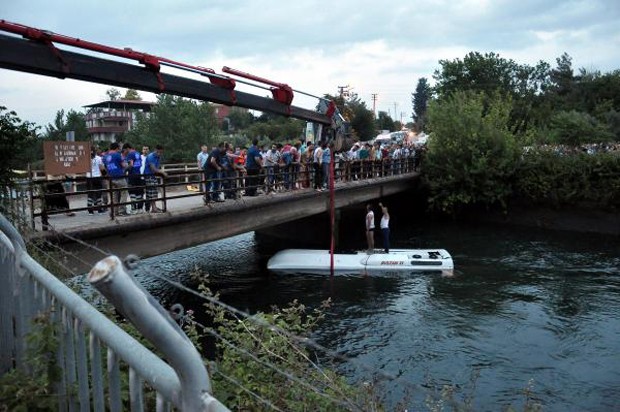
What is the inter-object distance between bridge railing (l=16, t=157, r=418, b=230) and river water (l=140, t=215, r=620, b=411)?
218 cm

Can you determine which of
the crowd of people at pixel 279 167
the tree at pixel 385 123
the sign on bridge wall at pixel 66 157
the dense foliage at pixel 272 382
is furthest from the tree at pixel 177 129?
the dense foliage at pixel 272 382

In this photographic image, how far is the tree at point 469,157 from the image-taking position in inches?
1307

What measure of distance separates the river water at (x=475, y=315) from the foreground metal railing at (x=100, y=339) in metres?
4.07

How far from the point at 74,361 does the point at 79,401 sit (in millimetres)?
225

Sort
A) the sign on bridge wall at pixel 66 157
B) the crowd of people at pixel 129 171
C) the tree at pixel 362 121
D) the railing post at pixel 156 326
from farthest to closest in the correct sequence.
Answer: the tree at pixel 362 121, the crowd of people at pixel 129 171, the sign on bridge wall at pixel 66 157, the railing post at pixel 156 326

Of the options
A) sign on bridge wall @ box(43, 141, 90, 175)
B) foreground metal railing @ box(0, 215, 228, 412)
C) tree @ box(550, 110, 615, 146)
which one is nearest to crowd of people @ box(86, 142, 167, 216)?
sign on bridge wall @ box(43, 141, 90, 175)

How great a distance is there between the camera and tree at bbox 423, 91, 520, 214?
109ft

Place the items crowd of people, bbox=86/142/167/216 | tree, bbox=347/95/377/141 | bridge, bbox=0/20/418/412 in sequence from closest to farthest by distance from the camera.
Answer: bridge, bbox=0/20/418/412 → crowd of people, bbox=86/142/167/216 → tree, bbox=347/95/377/141

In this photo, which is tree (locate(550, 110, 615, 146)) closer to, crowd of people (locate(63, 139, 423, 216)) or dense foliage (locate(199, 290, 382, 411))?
crowd of people (locate(63, 139, 423, 216))

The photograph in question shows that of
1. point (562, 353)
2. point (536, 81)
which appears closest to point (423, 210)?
point (562, 353)

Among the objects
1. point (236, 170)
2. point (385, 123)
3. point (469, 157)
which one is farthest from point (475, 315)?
point (385, 123)

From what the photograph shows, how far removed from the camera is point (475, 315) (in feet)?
52.4

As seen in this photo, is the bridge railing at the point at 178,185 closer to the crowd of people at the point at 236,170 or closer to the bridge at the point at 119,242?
the crowd of people at the point at 236,170

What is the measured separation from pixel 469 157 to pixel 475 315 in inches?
762
